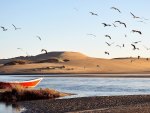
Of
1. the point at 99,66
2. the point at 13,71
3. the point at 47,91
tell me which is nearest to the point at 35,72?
the point at 13,71

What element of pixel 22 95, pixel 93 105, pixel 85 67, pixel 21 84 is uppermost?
pixel 85 67

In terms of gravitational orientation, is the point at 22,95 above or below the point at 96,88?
below

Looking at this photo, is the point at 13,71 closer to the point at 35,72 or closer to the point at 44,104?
the point at 35,72

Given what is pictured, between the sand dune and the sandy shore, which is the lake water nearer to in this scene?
the sandy shore

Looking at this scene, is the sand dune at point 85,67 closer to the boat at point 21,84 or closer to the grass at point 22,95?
the boat at point 21,84

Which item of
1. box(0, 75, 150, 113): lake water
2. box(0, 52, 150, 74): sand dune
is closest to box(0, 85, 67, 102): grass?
box(0, 75, 150, 113): lake water

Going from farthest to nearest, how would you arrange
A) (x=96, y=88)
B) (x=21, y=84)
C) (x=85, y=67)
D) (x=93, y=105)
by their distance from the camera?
(x=85, y=67), (x=96, y=88), (x=21, y=84), (x=93, y=105)

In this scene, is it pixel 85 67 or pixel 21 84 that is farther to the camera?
pixel 85 67

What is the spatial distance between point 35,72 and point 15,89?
93.2 m

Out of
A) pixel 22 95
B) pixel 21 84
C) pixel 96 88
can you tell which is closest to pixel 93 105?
pixel 22 95

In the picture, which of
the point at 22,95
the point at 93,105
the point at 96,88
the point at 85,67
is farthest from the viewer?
A: the point at 85,67

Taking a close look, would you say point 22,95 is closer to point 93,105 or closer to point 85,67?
point 93,105

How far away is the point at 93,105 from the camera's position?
43.2 metres

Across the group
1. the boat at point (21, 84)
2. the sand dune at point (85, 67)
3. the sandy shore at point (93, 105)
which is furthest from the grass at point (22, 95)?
the sand dune at point (85, 67)
